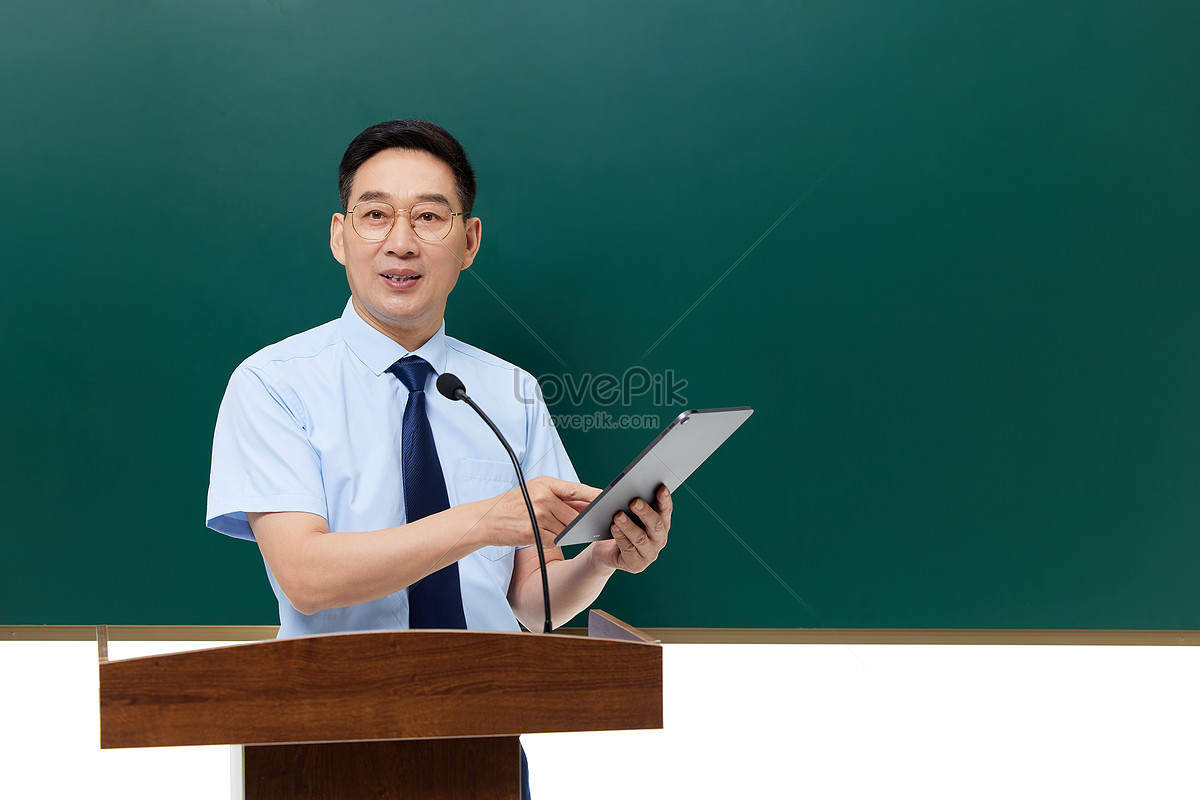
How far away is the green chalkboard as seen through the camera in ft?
7.02

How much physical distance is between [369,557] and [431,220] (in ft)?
2.29

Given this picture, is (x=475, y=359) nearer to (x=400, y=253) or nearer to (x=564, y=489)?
(x=400, y=253)

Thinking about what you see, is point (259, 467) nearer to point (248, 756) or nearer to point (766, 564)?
point (248, 756)

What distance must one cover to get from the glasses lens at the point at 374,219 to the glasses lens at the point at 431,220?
1.7 inches

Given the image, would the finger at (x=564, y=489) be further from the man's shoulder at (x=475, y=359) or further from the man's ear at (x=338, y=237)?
the man's ear at (x=338, y=237)

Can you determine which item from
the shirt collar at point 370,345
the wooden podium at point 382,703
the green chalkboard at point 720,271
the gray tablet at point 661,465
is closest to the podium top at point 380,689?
the wooden podium at point 382,703

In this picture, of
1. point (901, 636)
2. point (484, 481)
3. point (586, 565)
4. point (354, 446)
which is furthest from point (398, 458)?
point (901, 636)

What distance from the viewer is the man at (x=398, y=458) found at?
3.85 ft

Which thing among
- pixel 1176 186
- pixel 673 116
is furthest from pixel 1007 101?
pixel 673 116

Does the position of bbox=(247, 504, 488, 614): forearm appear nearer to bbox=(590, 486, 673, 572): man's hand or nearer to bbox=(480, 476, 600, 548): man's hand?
bbox=(480, 476, 600, 548): man's hand

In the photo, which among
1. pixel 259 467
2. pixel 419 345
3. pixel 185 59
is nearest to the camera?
pixel 259 467

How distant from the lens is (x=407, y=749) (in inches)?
36.8

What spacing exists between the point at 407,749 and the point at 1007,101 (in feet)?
7.52

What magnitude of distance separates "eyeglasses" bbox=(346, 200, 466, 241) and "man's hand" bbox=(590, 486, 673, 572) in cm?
68
